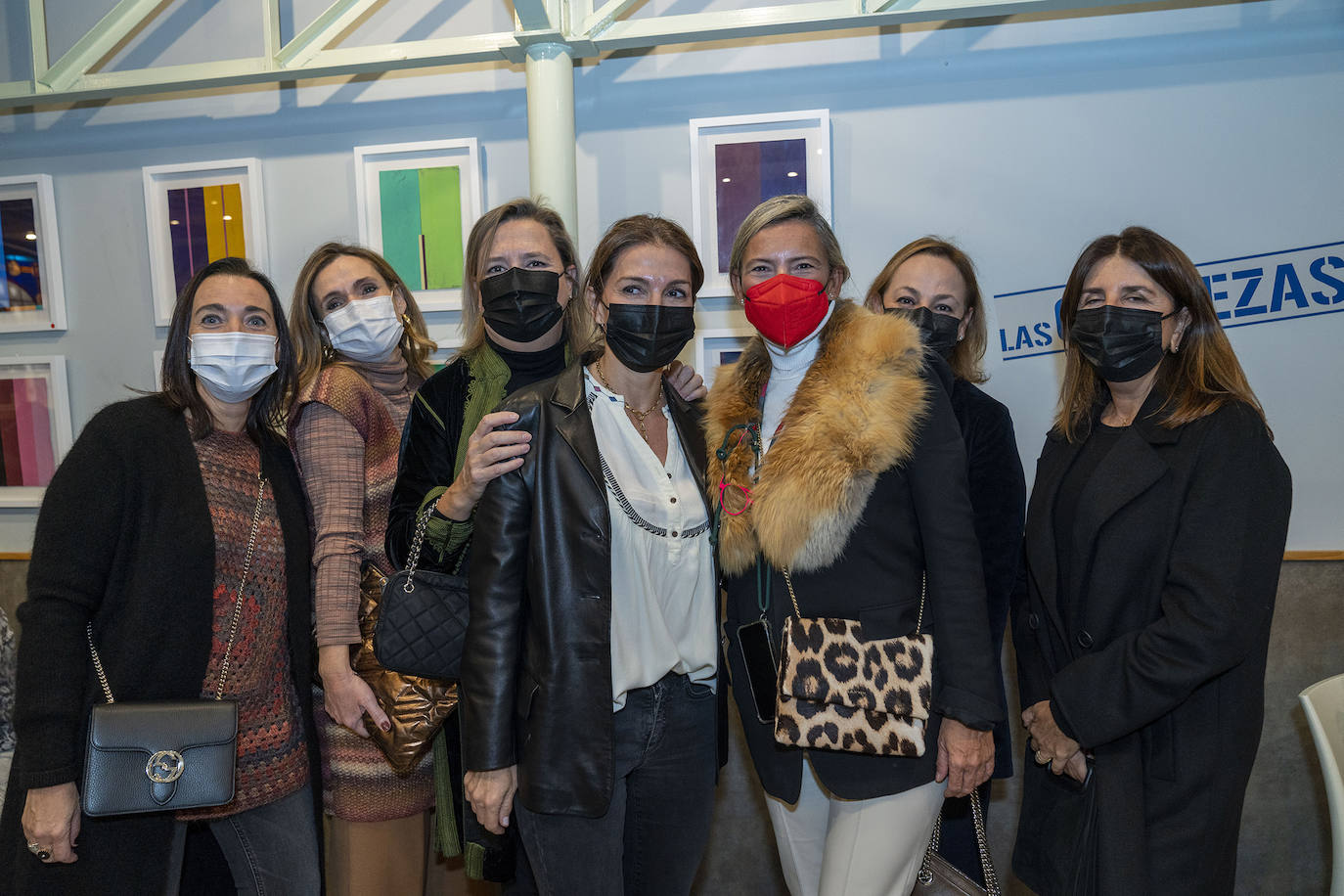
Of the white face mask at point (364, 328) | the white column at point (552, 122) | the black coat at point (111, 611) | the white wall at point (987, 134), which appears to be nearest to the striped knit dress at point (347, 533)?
the white face mask at point (364, 328)

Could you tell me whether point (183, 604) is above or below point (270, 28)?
below

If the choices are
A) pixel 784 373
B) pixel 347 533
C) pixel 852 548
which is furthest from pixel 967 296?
pixel 347 533

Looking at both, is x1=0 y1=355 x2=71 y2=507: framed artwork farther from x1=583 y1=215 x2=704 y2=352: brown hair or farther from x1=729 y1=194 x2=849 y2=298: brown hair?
x1=729 y1=194 x2=849 y2=298: brown hair

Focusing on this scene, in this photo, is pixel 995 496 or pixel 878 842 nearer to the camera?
pixel 878 842

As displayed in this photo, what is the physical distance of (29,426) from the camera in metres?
3.92

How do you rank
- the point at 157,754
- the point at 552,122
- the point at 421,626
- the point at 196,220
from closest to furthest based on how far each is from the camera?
the point at 157,754
the point at 421,626
the point at 552,122
the point at 196,220

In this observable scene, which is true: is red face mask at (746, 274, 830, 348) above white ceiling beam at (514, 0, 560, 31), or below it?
below

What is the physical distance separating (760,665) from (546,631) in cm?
49

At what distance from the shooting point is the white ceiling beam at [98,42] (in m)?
3.61

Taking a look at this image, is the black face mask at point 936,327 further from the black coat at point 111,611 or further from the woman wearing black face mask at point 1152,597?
the black coat at point 111,611

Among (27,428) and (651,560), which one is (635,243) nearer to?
(651,560)

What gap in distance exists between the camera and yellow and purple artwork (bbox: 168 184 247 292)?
12.3 feet

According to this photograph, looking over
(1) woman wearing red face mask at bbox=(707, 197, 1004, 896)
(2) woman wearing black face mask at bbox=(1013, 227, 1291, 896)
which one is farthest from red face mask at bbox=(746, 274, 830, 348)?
(2) woman wearing black face mask at bbox=(1013, 227, 1291, 896)

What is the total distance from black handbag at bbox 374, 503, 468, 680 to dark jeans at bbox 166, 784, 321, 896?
0.53m
